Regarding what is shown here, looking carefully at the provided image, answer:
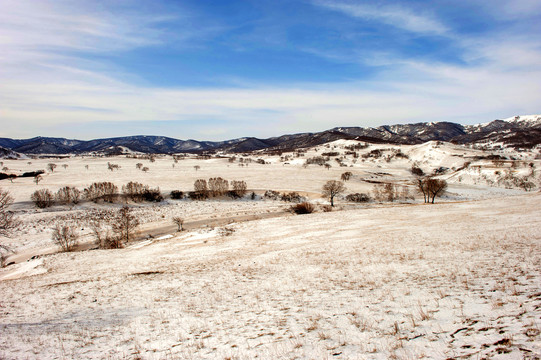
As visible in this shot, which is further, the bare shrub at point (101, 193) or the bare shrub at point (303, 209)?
the bare shrub at point (101, 193)

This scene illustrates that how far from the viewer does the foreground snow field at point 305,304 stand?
8156 mm

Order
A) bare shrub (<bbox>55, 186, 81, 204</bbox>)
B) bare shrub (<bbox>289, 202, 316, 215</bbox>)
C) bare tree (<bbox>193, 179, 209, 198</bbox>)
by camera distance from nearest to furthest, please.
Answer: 1. bare shrub (<bbox>289, 202, 316, 215</bbox>)
2. bare shrub (<bbox>55, 186, 81, 204</bbox>)
3. bare tree (<bbox>193, 179, 209, 198</bbox>)

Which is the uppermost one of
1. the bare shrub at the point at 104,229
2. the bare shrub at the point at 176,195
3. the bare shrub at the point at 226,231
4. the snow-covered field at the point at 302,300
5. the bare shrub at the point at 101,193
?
the snow-covered field at the point at 302,300

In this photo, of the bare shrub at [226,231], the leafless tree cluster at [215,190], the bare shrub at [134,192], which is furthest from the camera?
the leafless tree cluster at [215,190]

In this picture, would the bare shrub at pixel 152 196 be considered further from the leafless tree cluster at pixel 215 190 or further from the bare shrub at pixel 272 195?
the bare shrub at pixel 272 195

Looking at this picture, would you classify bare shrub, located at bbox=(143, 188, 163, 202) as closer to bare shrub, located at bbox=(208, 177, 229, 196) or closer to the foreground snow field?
bare shrub, located at bbox=(208, 177, 229, 196)

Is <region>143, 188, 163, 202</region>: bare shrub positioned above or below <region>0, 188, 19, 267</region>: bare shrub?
below

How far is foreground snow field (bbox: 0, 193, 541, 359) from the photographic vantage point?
8.16m

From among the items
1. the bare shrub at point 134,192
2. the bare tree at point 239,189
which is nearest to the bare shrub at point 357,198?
the bare tree at point 239,189

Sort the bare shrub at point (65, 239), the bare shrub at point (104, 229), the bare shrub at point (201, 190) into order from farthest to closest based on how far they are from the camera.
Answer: the bare shrub at point (201, 190) < the bare shrub at point (104, 229) < the bare shrub at point (65, 239)

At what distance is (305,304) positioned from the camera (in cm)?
1252

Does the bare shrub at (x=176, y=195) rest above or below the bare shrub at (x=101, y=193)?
below

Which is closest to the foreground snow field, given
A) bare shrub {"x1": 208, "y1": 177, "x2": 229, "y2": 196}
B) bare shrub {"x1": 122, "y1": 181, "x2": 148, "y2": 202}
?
bare shrub {"x1": 122, "y1": 181, "x2": 148, "y2": 202}

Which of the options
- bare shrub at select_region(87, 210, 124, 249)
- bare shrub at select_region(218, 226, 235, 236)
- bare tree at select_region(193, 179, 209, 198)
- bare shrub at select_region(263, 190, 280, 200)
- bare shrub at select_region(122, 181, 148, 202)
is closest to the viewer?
bare shrub at select_region(218, 226, 235, 236)
